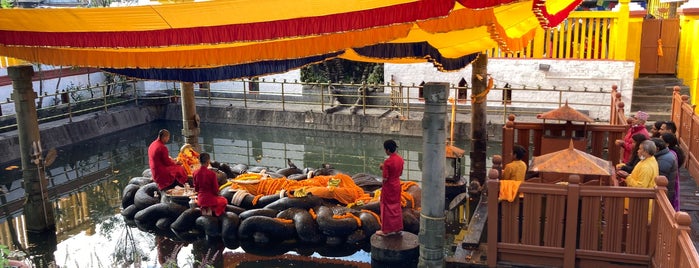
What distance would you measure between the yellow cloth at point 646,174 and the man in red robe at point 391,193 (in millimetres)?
2741

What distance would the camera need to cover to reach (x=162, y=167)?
1020 cm

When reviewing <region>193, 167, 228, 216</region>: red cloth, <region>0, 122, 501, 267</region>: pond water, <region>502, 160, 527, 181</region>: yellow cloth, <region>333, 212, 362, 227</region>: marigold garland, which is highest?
<region>502, 160, 527, 181</region>: yellow cloth

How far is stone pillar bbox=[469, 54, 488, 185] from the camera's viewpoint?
37.3ft

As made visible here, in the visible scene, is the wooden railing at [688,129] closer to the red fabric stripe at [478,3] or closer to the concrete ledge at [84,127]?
the red fabric stripe at [478,3]

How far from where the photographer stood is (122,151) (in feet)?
53.8

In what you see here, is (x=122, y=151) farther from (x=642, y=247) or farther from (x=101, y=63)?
(x=642, y=247)

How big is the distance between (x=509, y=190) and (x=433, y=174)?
833 mm

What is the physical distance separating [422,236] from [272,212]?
2.93 meters

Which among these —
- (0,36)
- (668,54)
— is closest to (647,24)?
(668,54)

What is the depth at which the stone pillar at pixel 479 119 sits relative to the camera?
11.4 metres

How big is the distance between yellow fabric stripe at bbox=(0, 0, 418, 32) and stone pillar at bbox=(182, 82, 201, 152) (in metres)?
5.45

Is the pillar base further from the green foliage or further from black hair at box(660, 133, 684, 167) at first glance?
the green foliage

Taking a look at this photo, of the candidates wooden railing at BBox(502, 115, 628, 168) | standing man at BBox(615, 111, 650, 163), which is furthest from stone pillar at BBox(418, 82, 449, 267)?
standing man at BBox(615, 111, 650, 163)

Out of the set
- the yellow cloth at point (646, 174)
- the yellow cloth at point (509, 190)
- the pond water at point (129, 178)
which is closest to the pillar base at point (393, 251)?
the pond water at point (129, 178)
